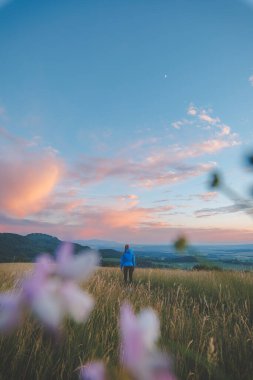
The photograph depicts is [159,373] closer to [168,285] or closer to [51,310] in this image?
[51,310]

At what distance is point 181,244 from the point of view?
1.20m

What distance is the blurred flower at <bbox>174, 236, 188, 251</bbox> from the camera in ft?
3.90

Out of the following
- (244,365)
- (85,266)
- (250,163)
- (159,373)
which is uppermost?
(250,163)

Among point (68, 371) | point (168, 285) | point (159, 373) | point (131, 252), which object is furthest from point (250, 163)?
point (131, 252)

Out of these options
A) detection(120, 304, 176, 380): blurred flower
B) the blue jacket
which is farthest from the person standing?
detection(120, 304, 176, 380): blurred flower

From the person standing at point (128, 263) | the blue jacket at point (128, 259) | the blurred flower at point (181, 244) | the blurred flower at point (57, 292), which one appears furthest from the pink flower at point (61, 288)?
the blue jacket at point (128, 259)

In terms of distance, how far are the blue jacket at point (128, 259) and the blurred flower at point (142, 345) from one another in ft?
33.5

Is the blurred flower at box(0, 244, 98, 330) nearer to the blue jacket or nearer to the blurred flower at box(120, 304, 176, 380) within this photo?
the blurred flower at box(120, 304, 176, 380)

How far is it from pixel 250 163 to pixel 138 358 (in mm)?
980

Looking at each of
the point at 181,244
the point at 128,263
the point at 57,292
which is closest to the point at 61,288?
the point at 57,292

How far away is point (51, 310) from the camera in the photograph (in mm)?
352

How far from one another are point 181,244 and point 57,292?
2.87 ft

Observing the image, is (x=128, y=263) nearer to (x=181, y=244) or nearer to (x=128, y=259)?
(x=128, y=259)

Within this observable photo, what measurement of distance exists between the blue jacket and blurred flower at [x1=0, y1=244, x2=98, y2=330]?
1023cm
